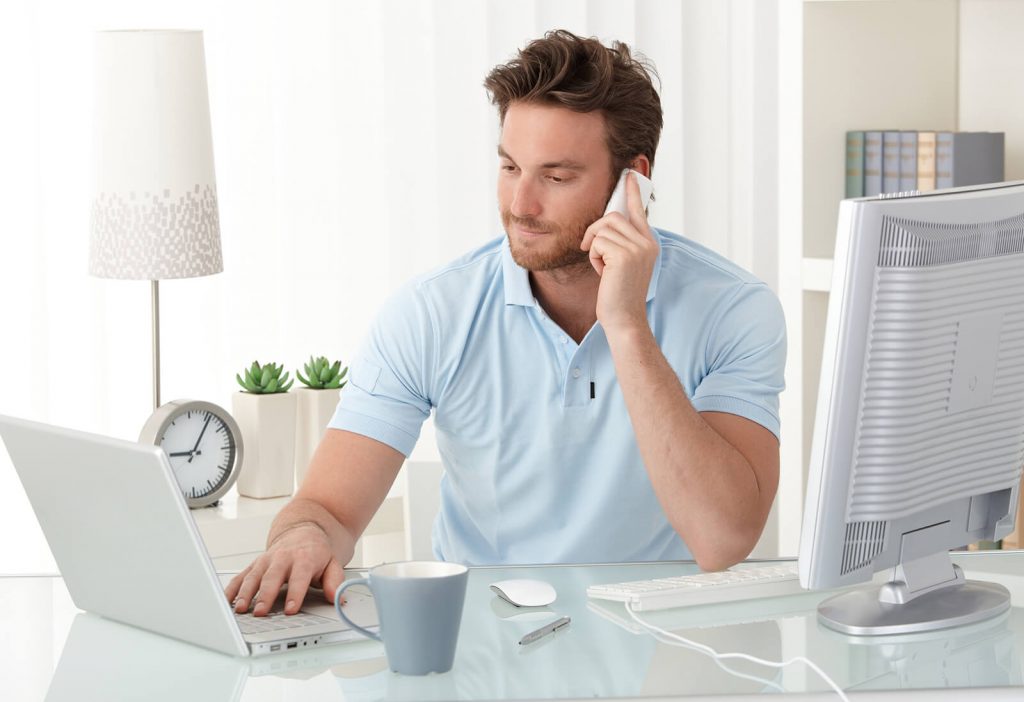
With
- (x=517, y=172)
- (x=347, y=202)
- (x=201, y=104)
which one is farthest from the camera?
(x=347, y=202)

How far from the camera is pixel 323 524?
5.39ft

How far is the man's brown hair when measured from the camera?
1.96 meters

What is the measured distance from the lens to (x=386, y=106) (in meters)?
3.42

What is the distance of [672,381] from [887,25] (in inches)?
59.8

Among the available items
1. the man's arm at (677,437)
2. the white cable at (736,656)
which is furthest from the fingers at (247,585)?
the man's arm at (677,437)

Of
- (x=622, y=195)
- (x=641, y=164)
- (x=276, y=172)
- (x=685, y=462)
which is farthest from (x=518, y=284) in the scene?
(x=276, y=172)

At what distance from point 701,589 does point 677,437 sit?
0.37 m

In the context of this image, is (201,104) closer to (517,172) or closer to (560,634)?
(517,172)

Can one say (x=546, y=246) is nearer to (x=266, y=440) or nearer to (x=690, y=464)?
(x=690, y=464)

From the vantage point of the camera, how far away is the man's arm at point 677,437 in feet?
5.34

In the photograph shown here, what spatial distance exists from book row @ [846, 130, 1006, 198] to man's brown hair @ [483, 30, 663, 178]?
947 mm

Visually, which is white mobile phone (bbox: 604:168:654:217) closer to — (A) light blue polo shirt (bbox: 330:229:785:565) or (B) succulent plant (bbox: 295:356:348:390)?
(A) light blue polo shirt (bbox: 330:229:785:565)

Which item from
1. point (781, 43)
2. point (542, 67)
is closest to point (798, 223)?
point (781, 43)

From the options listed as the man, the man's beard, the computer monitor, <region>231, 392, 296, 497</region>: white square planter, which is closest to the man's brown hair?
the man
